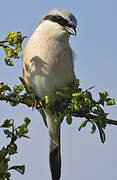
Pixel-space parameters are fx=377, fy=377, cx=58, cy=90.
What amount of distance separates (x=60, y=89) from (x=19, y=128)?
108cm

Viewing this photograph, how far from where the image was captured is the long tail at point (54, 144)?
3908 mm

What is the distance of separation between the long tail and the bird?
0.68ft

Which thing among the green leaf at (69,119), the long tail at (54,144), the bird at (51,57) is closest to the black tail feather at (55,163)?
the long tail at (54,144)

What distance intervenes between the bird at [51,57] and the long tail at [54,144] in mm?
206

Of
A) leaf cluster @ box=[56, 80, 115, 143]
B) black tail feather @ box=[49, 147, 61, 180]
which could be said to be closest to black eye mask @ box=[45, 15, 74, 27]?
leaf cluster @ box=[56, 80, 115, 143]

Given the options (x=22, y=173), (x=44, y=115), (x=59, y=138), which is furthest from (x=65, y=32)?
(x=22, y=173)

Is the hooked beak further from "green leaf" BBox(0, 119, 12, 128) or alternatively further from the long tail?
"green leaf" BBox(0, 119, 12, 128)

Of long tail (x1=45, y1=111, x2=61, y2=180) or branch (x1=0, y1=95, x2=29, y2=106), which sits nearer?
branch (x1=0, y1=95, x2=29, y2=106)

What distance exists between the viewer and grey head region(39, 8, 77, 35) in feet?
11.5

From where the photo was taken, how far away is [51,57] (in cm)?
360

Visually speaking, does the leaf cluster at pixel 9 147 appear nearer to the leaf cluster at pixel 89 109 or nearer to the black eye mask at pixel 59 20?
the leaf cluster at pixel 89 109

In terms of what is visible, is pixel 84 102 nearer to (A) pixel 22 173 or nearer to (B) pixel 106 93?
(B) pixel 106 93

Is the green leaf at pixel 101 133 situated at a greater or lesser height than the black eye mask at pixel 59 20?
lesser

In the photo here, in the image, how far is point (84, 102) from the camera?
116 inches
